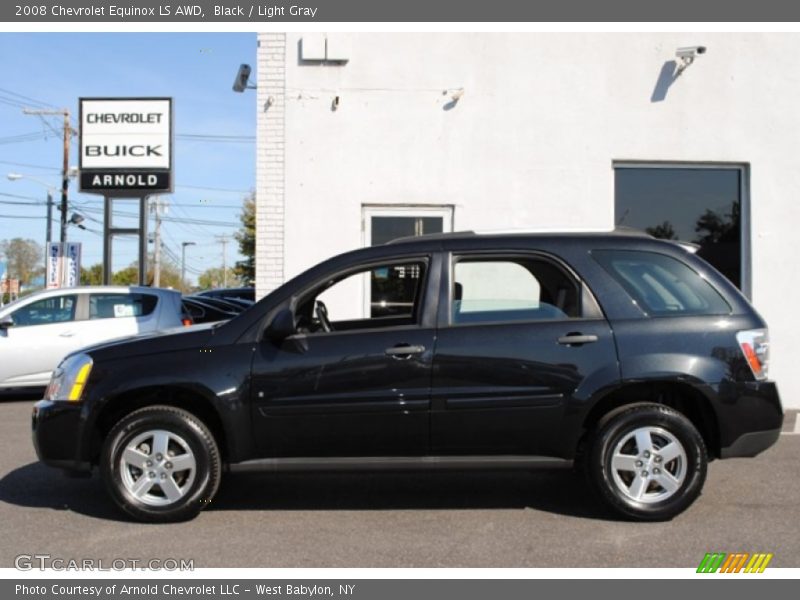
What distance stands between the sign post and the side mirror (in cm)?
1081

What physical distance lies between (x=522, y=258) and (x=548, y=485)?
1939 millimetres

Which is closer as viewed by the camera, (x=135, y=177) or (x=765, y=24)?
(x=765, y=24)

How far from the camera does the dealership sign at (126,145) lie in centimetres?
1509

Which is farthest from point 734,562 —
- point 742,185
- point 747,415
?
point 742,185

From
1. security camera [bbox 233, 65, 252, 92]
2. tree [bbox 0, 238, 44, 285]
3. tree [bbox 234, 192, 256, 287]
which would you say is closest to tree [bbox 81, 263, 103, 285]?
tree [bbox 0, 238, 44, 285]

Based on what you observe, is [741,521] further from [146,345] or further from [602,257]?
[146,345]

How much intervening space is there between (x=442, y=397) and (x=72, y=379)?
2449mm

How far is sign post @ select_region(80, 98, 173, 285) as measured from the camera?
15.1 m

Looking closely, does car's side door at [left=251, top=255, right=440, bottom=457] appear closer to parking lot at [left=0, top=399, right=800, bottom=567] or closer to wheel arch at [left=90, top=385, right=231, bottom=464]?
wheel arch at [left=90, top=385, right=231, bottom=464]

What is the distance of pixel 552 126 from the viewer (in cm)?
996

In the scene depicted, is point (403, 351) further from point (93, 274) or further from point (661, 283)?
point (93, 274)

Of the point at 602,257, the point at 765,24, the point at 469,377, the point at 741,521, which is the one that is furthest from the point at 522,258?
the point at 765,24
